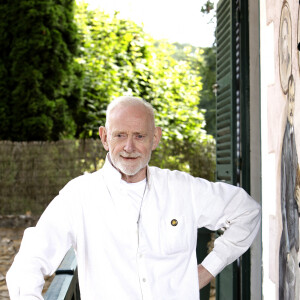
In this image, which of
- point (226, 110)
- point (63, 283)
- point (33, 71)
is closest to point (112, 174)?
point (63, 283)

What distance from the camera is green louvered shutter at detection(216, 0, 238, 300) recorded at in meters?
3.27

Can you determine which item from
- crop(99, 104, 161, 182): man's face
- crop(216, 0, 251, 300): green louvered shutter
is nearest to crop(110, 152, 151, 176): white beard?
crop(99, 104, 161, 182): man's face

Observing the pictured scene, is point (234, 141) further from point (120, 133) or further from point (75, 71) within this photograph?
point (75, 71)

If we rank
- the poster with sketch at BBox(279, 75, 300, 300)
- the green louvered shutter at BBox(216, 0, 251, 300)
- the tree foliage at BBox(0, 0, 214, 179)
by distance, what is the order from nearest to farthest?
1. the poster with sketch at BBox(279, 75, 300, 300)
2. the green louvered shutter at BBox(216, 0, 251, 300)
3. the tree foliage at BBox(0, 0, 214, 179)

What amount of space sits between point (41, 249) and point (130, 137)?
56 centimetres

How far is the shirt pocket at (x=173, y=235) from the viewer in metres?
2.18

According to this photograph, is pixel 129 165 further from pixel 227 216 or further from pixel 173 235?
pixel 227 216

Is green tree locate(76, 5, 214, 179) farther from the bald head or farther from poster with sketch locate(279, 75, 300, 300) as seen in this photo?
poster with sketch locate(279, 75, 300, 300)

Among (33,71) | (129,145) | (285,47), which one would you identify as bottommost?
(129,145)

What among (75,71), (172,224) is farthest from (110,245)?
(75,71)

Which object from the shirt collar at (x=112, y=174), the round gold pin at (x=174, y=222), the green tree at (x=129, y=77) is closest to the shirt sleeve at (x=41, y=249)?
the shirt collar at (x=112, y=174)

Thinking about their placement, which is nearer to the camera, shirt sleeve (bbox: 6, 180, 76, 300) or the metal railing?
shirt sleeve (bbox: 6, 180, 76, 300)

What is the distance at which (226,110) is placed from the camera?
3.53 metres

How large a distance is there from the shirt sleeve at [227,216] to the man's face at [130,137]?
0.30 meters
